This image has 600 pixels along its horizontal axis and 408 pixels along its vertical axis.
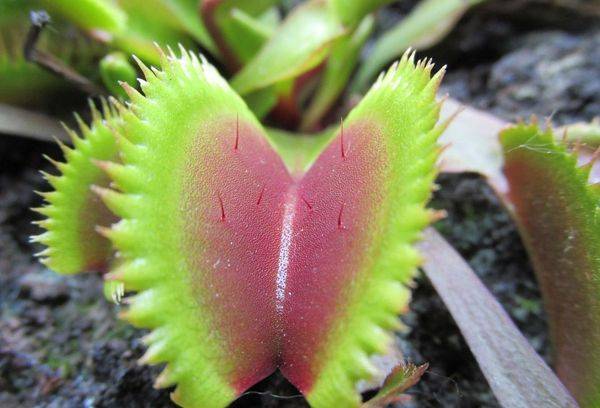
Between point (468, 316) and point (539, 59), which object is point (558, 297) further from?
point (539, 59)

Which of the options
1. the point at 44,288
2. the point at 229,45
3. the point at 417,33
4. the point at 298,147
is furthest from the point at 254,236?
the point at 417,33

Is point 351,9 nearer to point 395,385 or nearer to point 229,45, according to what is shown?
point 229,45

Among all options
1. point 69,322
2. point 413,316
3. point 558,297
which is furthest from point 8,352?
point 558,297

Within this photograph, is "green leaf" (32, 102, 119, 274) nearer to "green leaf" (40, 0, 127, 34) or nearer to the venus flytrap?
the venus flytrap

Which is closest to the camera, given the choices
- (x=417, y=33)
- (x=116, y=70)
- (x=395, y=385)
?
(x=395, y=385)

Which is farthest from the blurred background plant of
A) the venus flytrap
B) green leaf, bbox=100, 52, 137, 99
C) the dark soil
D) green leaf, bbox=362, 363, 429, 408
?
green leaf, bbox=362, 363, 429, 408

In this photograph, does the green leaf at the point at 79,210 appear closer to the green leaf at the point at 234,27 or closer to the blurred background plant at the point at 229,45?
the blurred background plant at the point at 229,45
